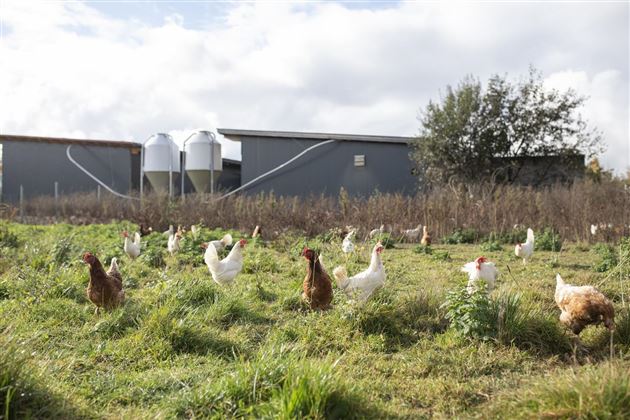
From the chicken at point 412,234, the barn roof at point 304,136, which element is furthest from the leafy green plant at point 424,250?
the barn roof at point 304,136

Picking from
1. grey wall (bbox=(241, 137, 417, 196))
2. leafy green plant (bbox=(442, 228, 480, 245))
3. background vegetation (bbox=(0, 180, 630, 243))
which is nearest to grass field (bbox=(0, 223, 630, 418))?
leafy green plant (bbox=(442, 228, 480, 245))

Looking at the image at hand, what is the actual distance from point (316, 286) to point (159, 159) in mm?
18689

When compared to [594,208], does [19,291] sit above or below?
below

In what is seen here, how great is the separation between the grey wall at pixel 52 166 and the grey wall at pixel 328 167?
642cm

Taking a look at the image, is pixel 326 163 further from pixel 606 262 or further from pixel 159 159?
pixel 606 262

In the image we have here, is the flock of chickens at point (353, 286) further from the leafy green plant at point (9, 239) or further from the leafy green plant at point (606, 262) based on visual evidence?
the leafy green plant at point (9, 239)

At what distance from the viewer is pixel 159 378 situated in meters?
3.79

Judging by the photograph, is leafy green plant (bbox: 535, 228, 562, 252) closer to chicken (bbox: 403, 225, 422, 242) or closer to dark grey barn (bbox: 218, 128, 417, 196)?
chicken (bbox: 403, 225, 422, 242)

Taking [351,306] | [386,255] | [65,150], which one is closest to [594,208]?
[386,255]

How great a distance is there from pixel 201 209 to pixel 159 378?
457 inches

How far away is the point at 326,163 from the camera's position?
22.0 meters

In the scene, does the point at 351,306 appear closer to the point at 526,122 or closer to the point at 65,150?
the point at 526,122

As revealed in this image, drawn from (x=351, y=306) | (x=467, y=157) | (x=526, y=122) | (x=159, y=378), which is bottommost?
(x=159, y=378)

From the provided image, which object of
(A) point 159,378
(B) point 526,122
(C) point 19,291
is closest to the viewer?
(A) point 159,378
